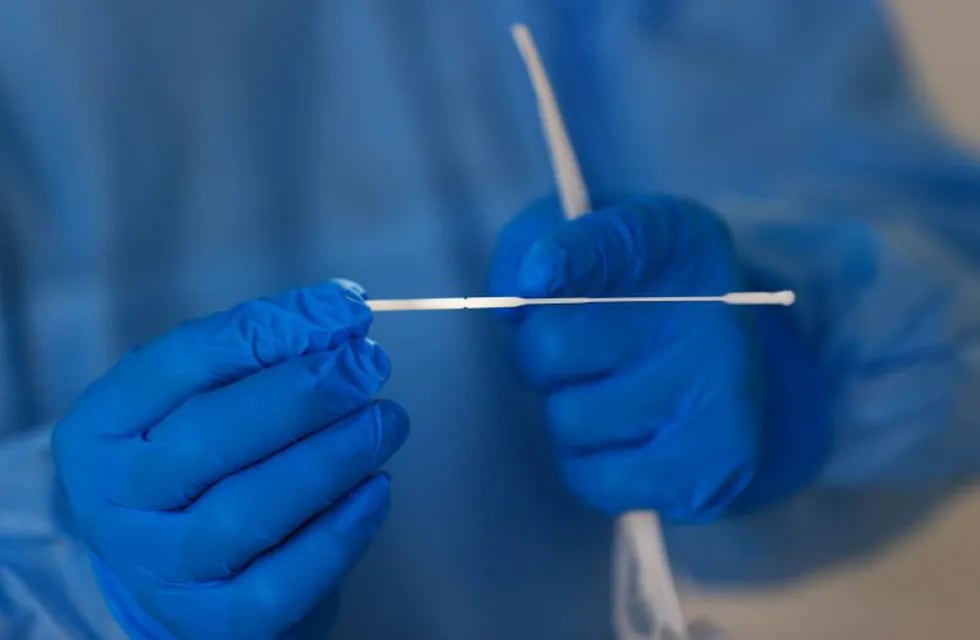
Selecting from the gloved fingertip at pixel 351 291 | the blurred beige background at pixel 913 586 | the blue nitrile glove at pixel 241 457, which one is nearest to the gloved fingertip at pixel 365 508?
the blue nitrile glove at pixel 241 457

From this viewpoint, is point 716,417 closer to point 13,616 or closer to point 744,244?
point 744,244

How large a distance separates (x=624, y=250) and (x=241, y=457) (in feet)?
0.80

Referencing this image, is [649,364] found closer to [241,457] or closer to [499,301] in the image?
[499,301]

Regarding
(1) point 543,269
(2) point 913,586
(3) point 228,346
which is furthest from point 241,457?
(2) point 913,586

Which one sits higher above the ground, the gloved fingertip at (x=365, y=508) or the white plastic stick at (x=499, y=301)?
the white plastic stick at (x=499, y=301)

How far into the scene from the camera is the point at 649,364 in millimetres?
685

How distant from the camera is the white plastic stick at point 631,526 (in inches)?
26.0

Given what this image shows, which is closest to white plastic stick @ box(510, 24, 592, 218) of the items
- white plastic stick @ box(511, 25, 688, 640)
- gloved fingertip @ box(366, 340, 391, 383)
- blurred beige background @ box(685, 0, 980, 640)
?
white plastic stick @ box(511, 25, 688, 640)

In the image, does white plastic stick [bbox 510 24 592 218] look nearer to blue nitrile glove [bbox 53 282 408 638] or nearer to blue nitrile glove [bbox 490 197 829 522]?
blue nitrile glove [bbox 490 197 829 522]

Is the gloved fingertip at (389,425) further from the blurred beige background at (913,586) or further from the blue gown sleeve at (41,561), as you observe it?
the blurred beige background at (913,586)

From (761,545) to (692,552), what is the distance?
0.18 feet

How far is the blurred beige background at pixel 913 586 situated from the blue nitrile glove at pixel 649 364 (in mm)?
152

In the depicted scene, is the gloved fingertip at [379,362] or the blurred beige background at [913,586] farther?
the blurred beige background at [913,586]

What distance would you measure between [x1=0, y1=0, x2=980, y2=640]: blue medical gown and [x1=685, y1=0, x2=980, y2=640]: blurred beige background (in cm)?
3
